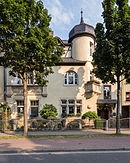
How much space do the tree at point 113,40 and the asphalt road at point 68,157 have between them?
5.63 meters

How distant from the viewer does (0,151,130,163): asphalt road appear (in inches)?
183

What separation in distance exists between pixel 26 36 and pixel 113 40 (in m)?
6.06

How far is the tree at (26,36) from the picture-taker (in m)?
7.47

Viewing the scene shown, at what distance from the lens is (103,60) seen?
9.05 metres

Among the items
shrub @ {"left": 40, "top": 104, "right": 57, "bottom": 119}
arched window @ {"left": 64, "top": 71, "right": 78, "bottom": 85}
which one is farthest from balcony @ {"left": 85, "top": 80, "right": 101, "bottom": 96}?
shrub @ {"left": 40, "top": 104, "right": 57, "bottom": 119}

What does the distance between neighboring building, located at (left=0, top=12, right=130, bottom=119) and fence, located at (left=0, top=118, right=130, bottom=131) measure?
1.79m

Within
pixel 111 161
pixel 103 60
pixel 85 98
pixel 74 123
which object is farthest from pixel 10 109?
pixel 111 161

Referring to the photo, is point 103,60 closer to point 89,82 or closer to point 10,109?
point 89,82

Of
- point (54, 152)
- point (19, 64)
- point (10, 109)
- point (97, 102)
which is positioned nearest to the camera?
point (54, 152)

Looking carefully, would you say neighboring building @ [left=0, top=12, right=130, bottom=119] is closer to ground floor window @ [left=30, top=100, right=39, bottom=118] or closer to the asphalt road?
ground floor window @ [left=30, top=100, right=39, bottom=118]

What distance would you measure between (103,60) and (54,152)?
6.83 meters

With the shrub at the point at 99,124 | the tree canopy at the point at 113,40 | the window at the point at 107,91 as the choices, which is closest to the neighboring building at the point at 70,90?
the window at the point at 107,91

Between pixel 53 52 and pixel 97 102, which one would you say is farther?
pixel 97 102

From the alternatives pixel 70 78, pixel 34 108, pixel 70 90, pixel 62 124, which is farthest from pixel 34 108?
pixel 70 78
